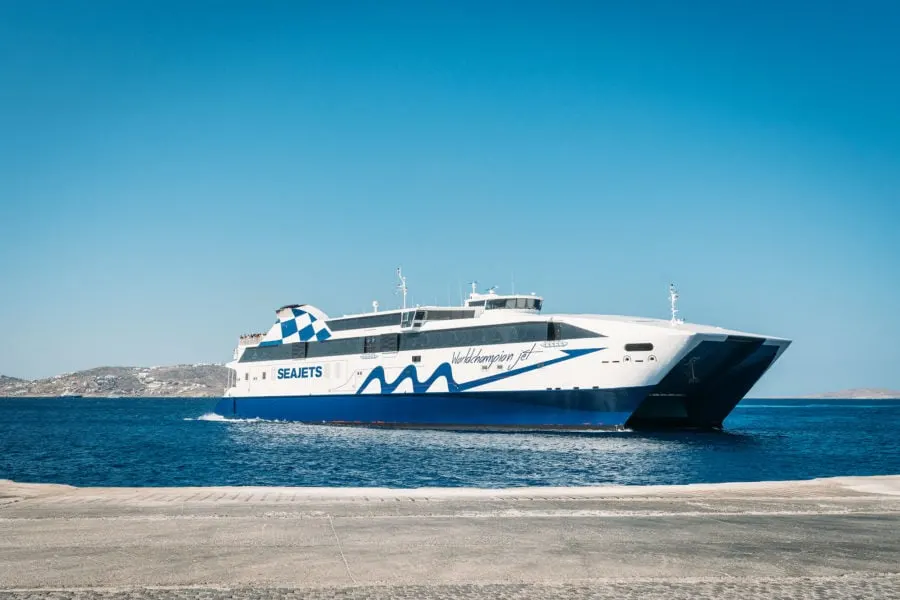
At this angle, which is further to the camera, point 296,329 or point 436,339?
point 296,329

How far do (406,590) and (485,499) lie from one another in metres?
6.83

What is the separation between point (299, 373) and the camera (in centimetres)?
6475

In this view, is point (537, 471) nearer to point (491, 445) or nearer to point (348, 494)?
point (491, 445)

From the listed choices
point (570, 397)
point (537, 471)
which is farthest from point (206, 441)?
point (537, 471)

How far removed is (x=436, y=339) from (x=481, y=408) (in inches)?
234

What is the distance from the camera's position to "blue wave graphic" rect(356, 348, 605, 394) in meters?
45.5

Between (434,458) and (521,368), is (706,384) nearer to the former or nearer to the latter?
(521,368)

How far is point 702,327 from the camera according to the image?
45.2 meters

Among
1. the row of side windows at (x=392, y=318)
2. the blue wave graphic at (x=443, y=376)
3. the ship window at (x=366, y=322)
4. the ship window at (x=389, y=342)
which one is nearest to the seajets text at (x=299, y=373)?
the ship window at (x=366, y=322)

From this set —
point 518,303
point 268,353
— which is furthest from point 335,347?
point 518,303

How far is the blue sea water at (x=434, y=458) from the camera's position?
2825cm

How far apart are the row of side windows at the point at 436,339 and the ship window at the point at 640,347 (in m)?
1.98

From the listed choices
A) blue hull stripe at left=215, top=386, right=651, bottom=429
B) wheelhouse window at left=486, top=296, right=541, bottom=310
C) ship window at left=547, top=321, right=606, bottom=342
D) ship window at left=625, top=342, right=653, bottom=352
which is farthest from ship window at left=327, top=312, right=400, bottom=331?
ship window at left=625, top=342, right=653, bottom=352

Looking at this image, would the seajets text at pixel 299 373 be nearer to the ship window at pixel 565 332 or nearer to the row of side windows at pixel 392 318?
the row of side windows at pixel 392 318
